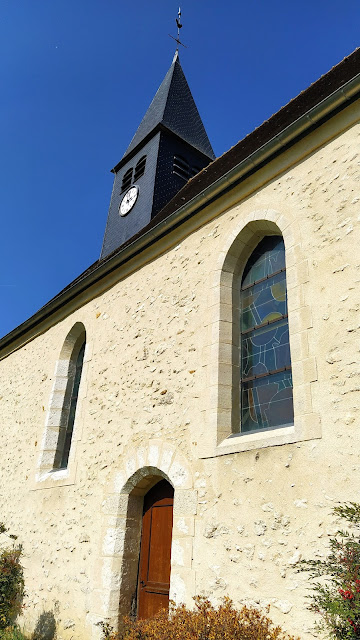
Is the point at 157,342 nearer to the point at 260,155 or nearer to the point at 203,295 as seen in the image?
the point at 203,295

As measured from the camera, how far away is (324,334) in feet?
12.3

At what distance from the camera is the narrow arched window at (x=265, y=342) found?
13.8 ft

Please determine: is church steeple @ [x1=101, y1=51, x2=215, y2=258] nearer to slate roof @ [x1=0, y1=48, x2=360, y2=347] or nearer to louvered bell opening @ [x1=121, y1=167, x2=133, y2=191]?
louvered bell opening @ [x1=121, y1=167, x2=133, y2=191]

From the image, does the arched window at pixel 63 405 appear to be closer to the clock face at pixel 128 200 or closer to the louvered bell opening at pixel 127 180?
the clock face at pixel 128 200

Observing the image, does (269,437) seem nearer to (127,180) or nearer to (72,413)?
(72,413)

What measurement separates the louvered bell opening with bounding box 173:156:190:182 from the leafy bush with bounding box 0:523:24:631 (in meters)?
6.80

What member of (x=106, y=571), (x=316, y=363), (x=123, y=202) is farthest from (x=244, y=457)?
(x=123, y=202)

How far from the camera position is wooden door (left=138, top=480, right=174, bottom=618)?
15.5 ft

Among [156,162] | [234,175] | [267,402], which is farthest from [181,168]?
[267,402]

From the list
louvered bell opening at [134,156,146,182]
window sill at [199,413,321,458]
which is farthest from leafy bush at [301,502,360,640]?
louvered bell opening at [134,156,146,182]

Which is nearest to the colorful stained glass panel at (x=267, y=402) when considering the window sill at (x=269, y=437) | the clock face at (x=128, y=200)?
the window sill at (x=269, y=437)

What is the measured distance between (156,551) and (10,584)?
2221mm

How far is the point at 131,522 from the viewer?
5160 millimetres

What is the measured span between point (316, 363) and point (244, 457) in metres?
0.96
